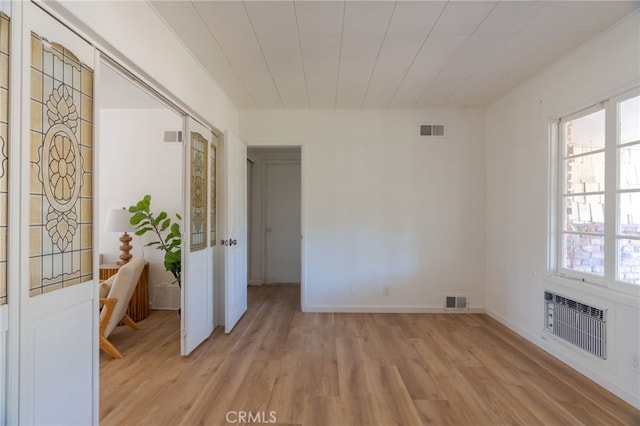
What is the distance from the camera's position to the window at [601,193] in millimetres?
2133

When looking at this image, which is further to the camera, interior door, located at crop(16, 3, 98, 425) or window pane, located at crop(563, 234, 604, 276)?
window pane, located at crop(563, 234, 604, 276)

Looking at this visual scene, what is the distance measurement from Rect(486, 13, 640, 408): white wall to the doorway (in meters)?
3.21

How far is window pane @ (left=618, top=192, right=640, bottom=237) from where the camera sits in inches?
82.5

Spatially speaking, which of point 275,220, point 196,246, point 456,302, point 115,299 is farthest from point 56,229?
point 275,220

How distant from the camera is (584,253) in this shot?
253 cm

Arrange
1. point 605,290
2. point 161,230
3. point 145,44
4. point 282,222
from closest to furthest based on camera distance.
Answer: point 145,44
point 605,290
point 161,230
point 282,222

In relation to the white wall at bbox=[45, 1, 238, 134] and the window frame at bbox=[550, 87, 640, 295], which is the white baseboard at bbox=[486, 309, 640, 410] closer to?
the window frame at bbox=[550, 87, 640, 295]

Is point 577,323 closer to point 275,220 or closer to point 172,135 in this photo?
point 275,220

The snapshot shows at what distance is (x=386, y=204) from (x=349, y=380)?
7.50 feet

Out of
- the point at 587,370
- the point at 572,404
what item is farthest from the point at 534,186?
the point at 572,404

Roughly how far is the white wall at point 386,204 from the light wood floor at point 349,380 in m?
0.64

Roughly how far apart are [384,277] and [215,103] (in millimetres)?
2942

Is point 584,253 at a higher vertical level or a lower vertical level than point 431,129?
lower

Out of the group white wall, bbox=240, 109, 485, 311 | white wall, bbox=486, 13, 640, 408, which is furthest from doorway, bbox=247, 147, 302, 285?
white wall, bbox=486, 13, 640, 408
